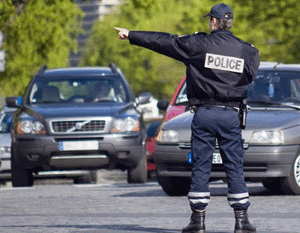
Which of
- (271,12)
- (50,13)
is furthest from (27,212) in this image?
(271,12)

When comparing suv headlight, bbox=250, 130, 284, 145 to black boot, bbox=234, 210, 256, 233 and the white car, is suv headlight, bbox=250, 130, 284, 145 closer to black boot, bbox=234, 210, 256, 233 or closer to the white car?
black boot, bbox=234, 210, 256, 233

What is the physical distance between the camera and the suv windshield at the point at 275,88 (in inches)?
525

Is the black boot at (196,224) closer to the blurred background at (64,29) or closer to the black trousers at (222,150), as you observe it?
the black trousers at (222,150)

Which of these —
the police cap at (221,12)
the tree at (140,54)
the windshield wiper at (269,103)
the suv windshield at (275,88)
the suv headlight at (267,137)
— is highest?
the police cap at (221,12)

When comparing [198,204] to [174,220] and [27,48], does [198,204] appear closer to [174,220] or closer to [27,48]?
[174,220]

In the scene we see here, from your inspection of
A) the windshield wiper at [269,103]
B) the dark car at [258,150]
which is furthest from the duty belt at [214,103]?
the windshield wiper at [269,103]

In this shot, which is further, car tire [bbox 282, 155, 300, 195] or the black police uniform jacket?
car tire [bbox 282, 155, 300, 195]

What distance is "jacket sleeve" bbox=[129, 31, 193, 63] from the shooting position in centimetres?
838

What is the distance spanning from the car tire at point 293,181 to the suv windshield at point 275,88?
1.23 meters

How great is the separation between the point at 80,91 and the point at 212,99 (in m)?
9.00

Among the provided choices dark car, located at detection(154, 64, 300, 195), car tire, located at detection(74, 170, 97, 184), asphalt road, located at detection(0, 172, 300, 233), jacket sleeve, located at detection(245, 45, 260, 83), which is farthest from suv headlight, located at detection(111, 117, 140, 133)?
jacket sleeve, located at detection(245, 45, 260, 83)

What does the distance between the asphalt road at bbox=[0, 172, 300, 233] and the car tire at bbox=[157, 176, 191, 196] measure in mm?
131

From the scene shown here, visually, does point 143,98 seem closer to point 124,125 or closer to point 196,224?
point 124,125

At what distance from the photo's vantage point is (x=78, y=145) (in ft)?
52.5
